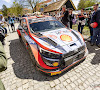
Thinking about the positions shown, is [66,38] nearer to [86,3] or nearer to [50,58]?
[50,58]

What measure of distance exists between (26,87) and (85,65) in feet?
6.95

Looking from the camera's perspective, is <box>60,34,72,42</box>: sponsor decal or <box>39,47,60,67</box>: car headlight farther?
<box>60,34,72,42</box>: sponsor decal

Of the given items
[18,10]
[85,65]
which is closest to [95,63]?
[85,65]

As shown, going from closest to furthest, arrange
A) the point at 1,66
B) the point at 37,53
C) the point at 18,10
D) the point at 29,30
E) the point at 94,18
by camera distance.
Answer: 1. the point at 1,66
2. the point at 37,53
3. the point at 29,30
4. the point at 94,18
5. the point at 18,10

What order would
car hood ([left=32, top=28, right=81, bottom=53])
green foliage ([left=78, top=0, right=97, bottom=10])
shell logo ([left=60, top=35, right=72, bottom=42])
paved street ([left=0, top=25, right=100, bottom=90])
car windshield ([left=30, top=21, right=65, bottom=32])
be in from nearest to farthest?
paved street ([left=0, top=25, right=100, bottom=90]) → car hood ([left=32, top=28, right=81, bottom=53]) → shell logo ([left=60, top=35, right=72, bottom=42]) → car windshield ([left=30, top=21, right=65, bottom=32]) → green foliage ([left=78, top=0, right=97, bottom=10])

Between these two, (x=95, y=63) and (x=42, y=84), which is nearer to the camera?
(x=42, y=84)

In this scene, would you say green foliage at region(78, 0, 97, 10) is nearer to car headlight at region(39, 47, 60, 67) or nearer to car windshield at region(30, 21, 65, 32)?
car windshield at region(30, 21, 65, 32)

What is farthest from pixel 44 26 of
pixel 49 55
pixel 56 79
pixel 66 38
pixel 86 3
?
pixel 86 3

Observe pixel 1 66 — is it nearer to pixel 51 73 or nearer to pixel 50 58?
pixel 50 58

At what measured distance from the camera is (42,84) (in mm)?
2082

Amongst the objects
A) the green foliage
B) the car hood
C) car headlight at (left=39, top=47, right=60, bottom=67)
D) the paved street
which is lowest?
the paved street

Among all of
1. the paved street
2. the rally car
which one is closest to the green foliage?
the rally car

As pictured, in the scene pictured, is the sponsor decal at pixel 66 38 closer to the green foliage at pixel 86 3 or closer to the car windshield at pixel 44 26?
the car windshield at pixel 44 26

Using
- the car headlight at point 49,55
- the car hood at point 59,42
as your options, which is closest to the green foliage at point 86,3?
the car hood at point 59,42
